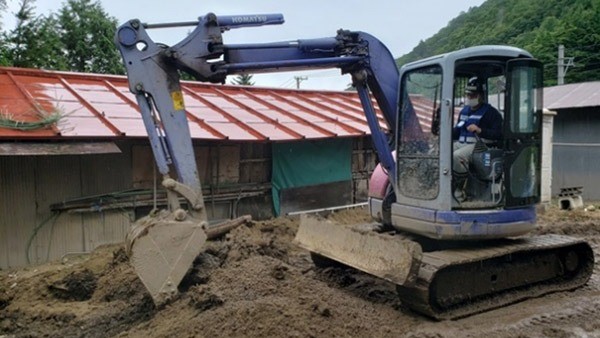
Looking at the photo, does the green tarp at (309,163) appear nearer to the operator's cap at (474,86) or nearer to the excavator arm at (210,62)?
the excavator arm at (210,62)

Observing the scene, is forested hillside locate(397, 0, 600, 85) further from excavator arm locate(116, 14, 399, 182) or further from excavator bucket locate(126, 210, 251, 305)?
excavator bucket locate(126, 210, 251, 305)

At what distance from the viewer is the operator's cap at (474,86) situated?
5.87 meters

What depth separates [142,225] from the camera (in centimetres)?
527

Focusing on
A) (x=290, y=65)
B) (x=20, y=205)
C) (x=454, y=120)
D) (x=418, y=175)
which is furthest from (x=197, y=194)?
(x=20, y=205)

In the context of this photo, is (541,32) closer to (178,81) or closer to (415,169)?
(415,169)

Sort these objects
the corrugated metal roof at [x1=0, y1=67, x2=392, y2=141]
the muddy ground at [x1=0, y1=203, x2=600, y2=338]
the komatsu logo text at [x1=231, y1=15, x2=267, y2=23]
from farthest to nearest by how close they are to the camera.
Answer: the corrugated metal roof at [x1=0, y1=67, x2=392, y2=141], the komatsu logo text at [x1=231, y1=15, x2=267, y2=23], the muddy ground at [x1=0, y1=203, x2=600, y2=338]

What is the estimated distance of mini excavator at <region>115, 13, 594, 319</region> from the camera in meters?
5.21

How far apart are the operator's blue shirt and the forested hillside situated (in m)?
28.6

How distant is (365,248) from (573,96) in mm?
14583

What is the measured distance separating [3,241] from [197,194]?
15.0 feet

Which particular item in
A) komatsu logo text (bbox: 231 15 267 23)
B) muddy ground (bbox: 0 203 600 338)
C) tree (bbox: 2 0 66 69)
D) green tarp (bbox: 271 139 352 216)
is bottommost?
muddy ground (bbox: 0 203 600 338)

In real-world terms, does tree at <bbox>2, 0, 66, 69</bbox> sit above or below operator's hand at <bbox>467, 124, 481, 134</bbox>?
above

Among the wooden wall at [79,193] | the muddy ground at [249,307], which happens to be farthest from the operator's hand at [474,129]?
A: the wooden wall at [79,193]

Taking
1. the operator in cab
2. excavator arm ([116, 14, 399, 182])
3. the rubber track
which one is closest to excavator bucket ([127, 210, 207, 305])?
excavator arm ([116, 14, 399, 182])
